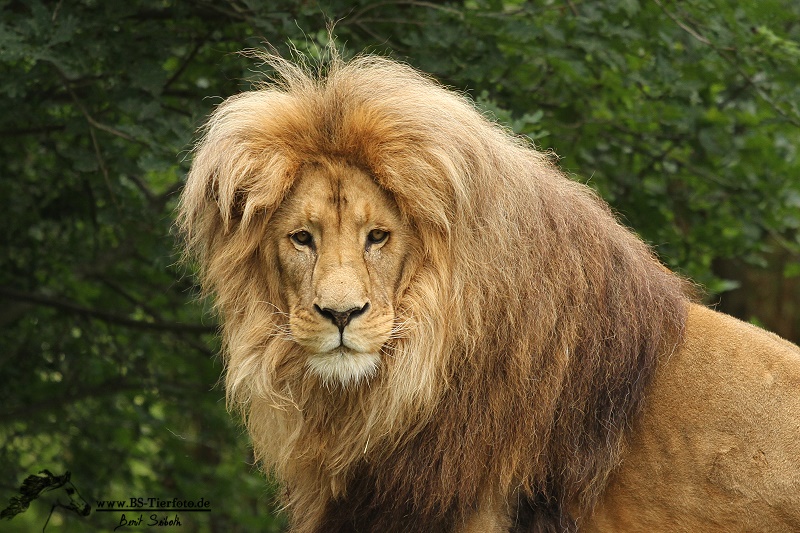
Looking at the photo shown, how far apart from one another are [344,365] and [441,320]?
13.0 inches

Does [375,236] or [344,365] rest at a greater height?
[375,236]

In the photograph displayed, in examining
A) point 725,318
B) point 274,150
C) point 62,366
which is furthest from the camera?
point 62,366

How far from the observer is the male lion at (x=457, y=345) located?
3.12 metres

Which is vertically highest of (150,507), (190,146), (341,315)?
(341,315)

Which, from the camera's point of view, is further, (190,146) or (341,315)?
(190,146)

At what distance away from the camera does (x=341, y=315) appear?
115 inches

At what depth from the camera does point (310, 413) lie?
331cm

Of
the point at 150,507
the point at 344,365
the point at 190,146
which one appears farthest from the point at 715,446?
the point at 150,507

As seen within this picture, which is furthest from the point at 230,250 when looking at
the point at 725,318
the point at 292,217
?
the point at 725,318

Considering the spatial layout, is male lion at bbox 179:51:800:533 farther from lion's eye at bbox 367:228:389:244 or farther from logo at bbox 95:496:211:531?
logo at bbox 95:496:211:531

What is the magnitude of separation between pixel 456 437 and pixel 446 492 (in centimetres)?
17

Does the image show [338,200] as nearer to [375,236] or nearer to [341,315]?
[375,236]

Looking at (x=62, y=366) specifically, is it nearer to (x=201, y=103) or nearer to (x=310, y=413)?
(x=201, y=103)

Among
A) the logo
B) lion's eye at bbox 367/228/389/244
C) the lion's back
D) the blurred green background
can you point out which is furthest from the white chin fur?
the logo
